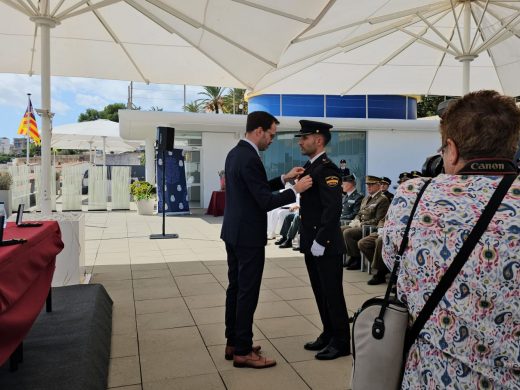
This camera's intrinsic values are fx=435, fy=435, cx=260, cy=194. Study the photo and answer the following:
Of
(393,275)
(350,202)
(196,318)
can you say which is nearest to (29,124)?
(350,202)

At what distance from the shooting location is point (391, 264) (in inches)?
51.6

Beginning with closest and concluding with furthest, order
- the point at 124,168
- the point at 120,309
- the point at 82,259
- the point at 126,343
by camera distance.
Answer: the point at 126,343 < the point at 120,309 < the point at 82,259 < the point at 124,168

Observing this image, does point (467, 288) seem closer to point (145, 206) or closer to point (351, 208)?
point (351, 208)

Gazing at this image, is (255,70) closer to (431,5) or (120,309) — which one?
(431,5)

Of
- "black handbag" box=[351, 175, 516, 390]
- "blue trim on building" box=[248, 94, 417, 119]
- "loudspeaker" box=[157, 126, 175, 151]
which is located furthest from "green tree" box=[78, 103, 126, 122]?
"black handbag" box=[351, 175, 516, 390]

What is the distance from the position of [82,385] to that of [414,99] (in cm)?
2280

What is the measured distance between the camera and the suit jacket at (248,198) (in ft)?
9.82

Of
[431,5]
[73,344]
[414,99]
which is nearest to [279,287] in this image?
[73,344]

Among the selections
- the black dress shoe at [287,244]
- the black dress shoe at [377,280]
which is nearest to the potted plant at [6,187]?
the black dress shoe at [287,244]

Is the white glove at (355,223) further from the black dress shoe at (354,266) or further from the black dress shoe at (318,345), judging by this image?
the black dress shoe at (318,345)

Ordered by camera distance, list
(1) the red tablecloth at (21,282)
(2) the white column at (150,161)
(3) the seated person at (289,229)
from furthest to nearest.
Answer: (2) the white column at (150,161), (3) the seated person at (289,229), (1) the red tablecloth at (21,282)

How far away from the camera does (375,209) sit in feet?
20.6

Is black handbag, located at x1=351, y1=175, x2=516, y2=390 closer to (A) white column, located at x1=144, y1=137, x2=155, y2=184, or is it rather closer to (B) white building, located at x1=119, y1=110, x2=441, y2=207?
(B) white building, located at x1=119, y1=110, x2=441, y2=207

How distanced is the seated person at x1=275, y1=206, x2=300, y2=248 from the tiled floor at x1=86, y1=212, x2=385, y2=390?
10.7 inches
